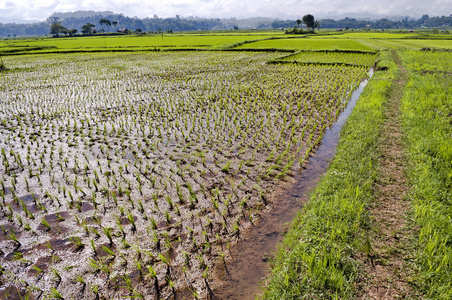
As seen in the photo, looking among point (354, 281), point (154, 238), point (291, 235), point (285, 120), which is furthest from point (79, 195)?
point (285, 120)

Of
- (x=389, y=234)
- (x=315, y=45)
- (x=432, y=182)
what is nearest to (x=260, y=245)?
(x=389, y=234)

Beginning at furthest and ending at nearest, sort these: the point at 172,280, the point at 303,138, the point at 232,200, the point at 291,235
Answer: the point at 303,138 < the point at 232,200 < the point at 291,235 < the point at 172,280

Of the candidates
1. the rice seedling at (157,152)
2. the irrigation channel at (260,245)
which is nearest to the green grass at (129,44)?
the rice seedling at (157,152)

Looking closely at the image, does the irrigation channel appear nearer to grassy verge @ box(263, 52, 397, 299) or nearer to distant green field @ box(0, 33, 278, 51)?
grassy verge @ box(263, 52, 397, 299)

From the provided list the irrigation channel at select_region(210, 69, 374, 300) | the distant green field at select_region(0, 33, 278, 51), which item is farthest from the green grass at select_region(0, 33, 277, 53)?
the irrigation channel at select_region(210, 69, 374, 300)

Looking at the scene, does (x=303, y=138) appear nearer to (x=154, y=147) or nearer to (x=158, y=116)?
(x=154, y=147)
